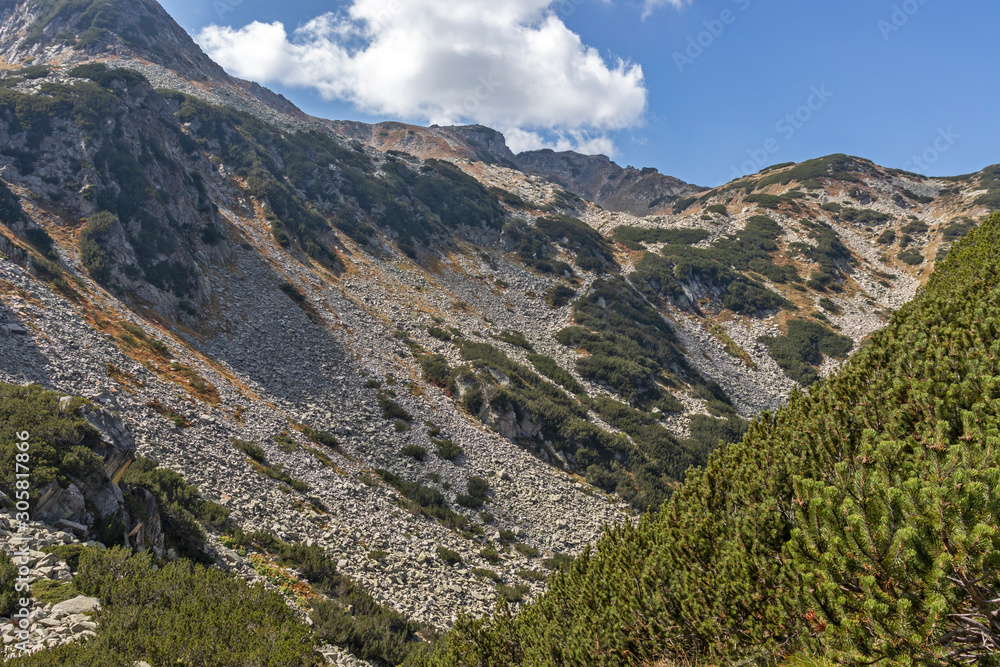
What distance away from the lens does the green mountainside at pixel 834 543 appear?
3.13 metres

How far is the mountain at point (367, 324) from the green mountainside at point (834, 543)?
5.38 ft

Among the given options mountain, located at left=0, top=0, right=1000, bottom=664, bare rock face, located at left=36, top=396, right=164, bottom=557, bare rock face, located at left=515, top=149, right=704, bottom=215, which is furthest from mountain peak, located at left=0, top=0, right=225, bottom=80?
bare rock face, located at left=515, top=149, right=704, bottom=215

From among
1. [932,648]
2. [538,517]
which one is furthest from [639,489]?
[932,648]

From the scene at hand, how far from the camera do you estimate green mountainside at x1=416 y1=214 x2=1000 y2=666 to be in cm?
313

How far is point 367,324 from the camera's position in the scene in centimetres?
3438

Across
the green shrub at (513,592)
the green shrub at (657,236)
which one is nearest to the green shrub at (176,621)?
the green shrub at (513,592)

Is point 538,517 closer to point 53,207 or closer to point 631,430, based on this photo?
point 631,430

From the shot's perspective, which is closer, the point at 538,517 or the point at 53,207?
the point at 538,517

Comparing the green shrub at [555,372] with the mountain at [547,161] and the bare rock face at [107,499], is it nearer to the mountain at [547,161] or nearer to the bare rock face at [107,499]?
the bare rock face at [107,499]

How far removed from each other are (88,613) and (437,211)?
59070mm

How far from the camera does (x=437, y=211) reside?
61688 mm

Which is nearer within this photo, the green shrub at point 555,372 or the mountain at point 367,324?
the mountain at point 367,324

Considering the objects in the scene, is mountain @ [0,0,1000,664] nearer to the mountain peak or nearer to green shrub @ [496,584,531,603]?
green shrub @ [496,584,531,603]

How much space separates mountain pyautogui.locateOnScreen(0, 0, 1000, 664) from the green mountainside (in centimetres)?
164
